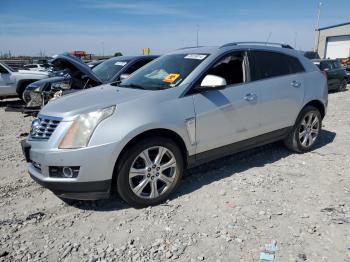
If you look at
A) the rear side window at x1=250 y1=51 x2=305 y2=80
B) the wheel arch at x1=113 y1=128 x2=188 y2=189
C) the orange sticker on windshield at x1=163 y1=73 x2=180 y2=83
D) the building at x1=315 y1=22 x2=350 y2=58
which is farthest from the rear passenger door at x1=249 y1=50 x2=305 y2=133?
the building at x1=315 y1=22 x2=350 y2=58

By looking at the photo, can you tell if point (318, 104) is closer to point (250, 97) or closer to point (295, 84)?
point (295, 84)

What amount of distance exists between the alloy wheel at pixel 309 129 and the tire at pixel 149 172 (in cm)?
256

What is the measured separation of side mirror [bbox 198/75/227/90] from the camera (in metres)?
4.07

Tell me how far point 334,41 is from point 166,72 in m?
47.5

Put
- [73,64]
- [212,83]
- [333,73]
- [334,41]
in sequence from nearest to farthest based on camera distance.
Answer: [212,83], [73,64], [333,73], [334,41]

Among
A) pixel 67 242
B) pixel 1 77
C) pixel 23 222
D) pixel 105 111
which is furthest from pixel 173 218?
pixel 1 77

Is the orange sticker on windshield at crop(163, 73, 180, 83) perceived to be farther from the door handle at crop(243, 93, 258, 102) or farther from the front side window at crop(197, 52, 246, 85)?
the door handle at crop(243, 93, 258, 102)

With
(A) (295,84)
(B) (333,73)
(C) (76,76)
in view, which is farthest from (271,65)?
(B) (333,73)

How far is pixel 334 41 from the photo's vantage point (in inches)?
1797

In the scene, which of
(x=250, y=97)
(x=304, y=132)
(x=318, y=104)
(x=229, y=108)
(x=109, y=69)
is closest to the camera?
(x=229, y=108)

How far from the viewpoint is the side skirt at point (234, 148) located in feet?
13.9

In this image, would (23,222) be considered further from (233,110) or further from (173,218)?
(233,110)

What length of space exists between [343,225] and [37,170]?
10.5 ft

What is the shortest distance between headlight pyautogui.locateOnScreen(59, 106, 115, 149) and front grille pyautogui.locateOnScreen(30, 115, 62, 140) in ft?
0.71
